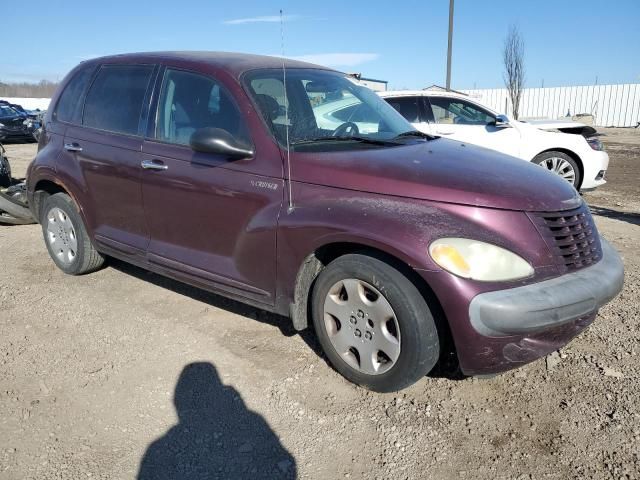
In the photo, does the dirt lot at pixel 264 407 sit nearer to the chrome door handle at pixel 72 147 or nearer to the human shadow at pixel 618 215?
the chrome door handle at pixel 72 147

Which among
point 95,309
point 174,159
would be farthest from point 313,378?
point 95,309

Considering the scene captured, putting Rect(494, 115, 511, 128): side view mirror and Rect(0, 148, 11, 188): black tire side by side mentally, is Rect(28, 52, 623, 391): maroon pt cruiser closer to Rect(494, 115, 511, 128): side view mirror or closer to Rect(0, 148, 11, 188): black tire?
Rect(0, 148, 11, 188): black tire

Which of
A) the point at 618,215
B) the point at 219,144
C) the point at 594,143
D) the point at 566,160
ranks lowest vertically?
the point at 618,215

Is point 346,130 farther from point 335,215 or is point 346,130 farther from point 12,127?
point 12,127

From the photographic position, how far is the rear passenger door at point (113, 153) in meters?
3.81

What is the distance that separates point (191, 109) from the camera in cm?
355

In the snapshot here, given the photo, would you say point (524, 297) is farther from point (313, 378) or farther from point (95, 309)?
point (95, 309)

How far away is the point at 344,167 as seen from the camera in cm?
287

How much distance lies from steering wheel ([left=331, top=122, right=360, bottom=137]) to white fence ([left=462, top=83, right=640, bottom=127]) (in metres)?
31.7

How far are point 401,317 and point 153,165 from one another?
2.05m

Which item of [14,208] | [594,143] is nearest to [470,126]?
[594,143]

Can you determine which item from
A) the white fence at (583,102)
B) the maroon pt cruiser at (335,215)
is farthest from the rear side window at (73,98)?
the white fence at (583,102)

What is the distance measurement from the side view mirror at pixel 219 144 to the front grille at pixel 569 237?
166cm

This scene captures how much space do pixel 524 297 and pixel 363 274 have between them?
30.6 inches
